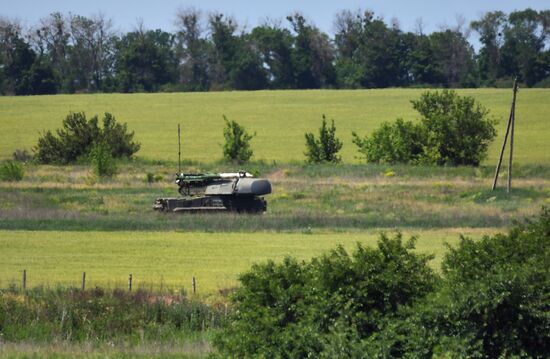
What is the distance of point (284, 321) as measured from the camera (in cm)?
1728

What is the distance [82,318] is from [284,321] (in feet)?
23.8

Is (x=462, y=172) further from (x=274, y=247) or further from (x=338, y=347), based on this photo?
(x=338, y=347)

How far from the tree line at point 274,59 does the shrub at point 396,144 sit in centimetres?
4976

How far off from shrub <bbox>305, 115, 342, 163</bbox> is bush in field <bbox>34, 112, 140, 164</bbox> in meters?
11.7

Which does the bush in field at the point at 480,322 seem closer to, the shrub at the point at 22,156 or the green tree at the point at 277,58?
the shrub at the point at 22,156

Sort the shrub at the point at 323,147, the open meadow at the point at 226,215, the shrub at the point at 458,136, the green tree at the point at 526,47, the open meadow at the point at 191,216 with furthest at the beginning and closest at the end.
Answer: the green tree at the point at 526,47 → the shrub at the point at 323,147 → the shrub at the point at 458,136 → the open meadow at the point at 226,215 → the open meadow at the point at 191,216

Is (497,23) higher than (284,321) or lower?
higher

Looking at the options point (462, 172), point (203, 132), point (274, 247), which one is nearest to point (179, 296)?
point (274, 247)

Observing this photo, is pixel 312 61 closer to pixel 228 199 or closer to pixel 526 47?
pixel 526 47

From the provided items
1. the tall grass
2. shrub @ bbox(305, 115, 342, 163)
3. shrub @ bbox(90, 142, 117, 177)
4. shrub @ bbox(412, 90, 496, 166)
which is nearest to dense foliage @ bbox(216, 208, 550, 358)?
the tall grass

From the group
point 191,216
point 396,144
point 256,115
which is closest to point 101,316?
point 191,216

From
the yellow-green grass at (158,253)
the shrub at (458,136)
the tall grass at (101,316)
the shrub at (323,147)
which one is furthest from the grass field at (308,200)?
the tall grass at (101,316)

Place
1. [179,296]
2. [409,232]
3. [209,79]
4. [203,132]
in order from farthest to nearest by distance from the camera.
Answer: [209,79]
[203,132]
[409,232]
[179,296]

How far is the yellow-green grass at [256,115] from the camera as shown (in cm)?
8281
